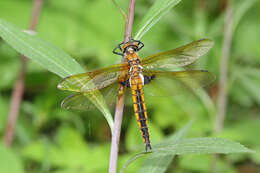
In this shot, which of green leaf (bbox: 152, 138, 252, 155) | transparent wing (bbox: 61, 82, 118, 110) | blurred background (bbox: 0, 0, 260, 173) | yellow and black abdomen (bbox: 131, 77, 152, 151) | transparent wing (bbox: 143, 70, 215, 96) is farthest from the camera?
blurred background (bbox: 0, 0, 260, 173)

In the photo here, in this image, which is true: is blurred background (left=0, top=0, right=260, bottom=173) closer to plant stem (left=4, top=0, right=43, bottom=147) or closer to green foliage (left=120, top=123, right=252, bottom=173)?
plant stem (left=4, top=0, right=43, bottom=147)

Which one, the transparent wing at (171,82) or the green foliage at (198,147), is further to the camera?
the transparent wing at (171,82)

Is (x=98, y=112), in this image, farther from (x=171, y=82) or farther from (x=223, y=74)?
(x=171, y=82)

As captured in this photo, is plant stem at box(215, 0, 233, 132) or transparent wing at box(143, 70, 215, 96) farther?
plant stem at box(215, 0, 233, 132)

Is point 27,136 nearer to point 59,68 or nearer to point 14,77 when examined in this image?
point 14,77

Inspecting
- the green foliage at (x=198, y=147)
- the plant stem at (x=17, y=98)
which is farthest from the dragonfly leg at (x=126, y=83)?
the plant stem at (x=17, y=98)

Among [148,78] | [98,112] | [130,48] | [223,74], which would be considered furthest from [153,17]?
[98,112]

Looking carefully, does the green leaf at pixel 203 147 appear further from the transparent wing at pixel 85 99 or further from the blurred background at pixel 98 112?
the blurred background at pixel 98 112

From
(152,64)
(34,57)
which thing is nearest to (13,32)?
(34,57)

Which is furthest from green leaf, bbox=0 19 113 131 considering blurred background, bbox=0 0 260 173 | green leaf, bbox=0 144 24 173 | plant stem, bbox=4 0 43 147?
plant stem, bbox=4 0 43 147
